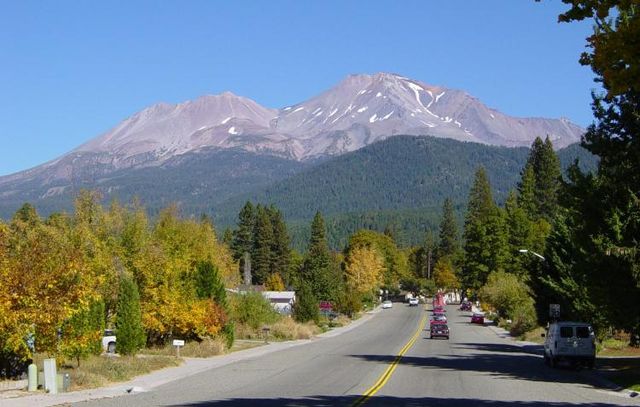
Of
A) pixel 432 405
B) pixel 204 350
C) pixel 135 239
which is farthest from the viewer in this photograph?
pixel 135 239

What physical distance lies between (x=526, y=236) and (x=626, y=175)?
72081 mm

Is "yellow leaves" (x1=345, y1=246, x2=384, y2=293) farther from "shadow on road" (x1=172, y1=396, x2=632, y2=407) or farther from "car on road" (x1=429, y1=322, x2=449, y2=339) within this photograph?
"shadow on road" (x1=172, y1=396, x2=632, y2=407)

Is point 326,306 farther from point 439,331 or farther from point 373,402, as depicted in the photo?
point 373,402

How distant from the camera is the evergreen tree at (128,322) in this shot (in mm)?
36031

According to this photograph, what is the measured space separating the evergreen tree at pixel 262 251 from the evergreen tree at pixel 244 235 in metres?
2.48

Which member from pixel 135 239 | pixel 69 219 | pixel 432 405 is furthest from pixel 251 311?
pixel 432 405

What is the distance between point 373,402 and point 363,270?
111m

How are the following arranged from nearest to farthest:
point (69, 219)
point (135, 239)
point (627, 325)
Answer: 1. point (627, 325)
2. point (135, 239)
3. point (69, 219)

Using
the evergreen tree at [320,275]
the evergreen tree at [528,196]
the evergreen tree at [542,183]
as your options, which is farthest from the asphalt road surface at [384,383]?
the evergreen tree at [542,183]

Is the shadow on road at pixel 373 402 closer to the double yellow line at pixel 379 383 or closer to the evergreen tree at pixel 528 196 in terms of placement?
the double yellow line at pixel 379 383

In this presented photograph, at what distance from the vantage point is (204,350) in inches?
1623

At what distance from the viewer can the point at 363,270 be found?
131625 mm

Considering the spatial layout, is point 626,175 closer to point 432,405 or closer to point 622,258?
point 622,258

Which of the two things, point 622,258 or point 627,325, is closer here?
point 622,258
